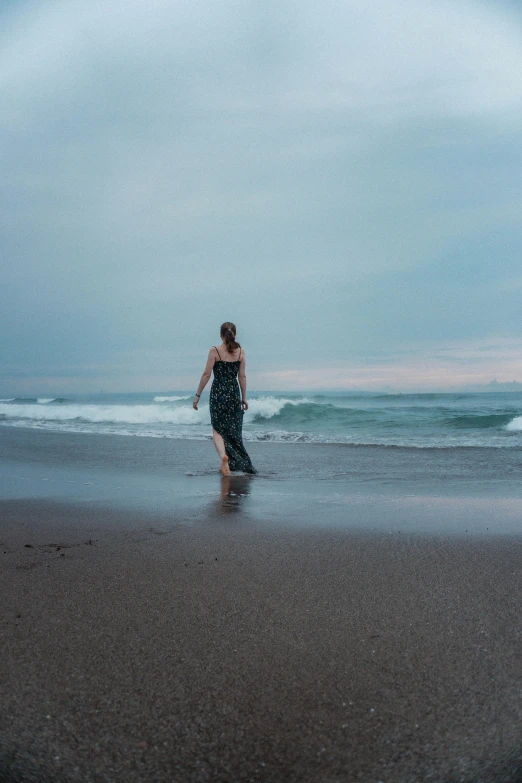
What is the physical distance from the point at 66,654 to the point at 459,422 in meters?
17.2

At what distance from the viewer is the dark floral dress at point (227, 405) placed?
27.0ft

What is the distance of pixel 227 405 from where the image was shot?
8.32 meters

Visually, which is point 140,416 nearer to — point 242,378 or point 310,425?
point 310,425

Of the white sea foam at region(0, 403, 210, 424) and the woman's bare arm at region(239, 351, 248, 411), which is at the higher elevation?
the woman's bare arm at region(239, 351, 248, 411)

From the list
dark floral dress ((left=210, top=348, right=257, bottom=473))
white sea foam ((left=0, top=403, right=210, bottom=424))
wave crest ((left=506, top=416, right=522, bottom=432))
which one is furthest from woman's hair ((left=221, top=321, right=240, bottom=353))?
white sea foam ((left=0, top=403, right=210, bottom=424))

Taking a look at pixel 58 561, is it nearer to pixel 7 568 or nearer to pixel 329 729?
pixel 7 568

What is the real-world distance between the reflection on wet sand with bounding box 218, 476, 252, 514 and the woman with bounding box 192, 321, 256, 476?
800 millimetres

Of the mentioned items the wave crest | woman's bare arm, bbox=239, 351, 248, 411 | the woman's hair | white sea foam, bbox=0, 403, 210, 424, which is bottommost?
the wave crest

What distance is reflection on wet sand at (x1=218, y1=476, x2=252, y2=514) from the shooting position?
16.6 feet

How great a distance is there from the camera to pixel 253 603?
2516 millimetres

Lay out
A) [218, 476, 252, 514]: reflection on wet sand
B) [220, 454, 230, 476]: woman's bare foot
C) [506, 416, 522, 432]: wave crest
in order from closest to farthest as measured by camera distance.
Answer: [218, 476, 252, 514]: reflection on wet sand, [220, 454, 230, 476]: woman's bare foot, [506, 416, 522, 432]: wave crest

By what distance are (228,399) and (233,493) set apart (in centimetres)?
252

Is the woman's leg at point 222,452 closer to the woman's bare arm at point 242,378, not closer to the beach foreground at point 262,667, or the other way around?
the woman's bare arm at point 242,378

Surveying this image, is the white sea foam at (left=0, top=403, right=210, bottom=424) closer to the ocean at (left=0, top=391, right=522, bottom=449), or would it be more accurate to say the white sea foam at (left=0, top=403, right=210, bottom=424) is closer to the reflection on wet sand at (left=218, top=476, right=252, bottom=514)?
the ocean at (left=0, top=391, right=522, bottom=449)
